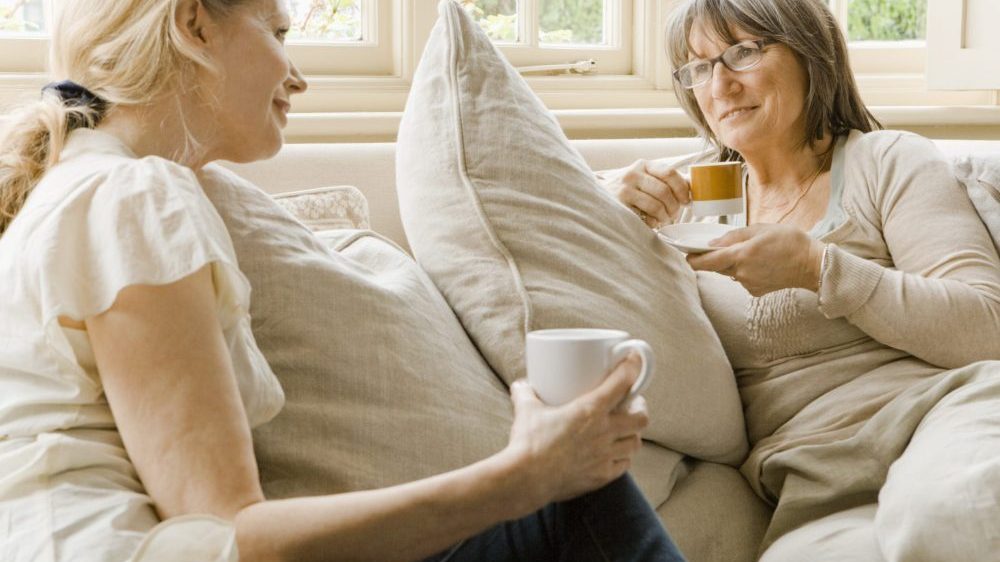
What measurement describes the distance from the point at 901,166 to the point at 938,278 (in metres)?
0.21

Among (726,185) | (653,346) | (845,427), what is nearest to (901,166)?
(726,185)

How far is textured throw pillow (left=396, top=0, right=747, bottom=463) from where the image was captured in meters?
1.49

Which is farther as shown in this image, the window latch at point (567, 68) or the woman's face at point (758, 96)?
the window latch at point (567, 68)

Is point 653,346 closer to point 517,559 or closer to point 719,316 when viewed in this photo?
point 719,316

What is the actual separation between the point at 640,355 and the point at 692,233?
0.79 m

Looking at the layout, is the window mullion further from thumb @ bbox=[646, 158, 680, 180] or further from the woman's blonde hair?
the woman's blonde hair

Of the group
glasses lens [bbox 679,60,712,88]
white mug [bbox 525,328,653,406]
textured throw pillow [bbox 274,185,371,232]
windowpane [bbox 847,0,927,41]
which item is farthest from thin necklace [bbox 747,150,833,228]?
windowpane [bbox 847,0,927,41]

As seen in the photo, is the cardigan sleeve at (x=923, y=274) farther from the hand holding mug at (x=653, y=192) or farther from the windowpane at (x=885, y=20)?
the windowpane at (x=885, y=20)

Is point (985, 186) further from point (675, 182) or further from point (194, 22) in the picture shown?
point (194, 22)

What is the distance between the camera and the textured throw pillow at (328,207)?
1.78 metres

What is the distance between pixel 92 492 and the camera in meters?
0.99

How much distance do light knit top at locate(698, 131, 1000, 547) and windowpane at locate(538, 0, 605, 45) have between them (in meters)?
1.36

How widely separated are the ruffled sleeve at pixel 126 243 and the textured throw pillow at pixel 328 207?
722 millimetres

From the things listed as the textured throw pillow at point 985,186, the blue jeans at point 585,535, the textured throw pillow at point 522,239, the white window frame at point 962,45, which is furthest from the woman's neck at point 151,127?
the white window frame at point 962,45
